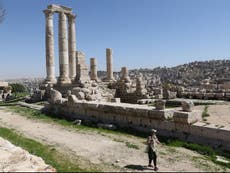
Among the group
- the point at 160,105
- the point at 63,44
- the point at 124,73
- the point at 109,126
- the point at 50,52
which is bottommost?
the point at 109,126

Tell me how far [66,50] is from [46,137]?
17.7 m

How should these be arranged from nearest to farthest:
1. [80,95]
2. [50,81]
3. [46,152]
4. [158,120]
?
[46,152] → [158,120] → [80,95] → [50,81]

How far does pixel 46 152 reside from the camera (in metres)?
9.04

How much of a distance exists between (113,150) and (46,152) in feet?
7.68

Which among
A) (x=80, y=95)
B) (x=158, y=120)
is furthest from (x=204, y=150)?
(x=80, y=95)

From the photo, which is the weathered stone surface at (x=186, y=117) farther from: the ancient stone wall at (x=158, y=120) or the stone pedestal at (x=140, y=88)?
the stone pedestal at (x=140, y=88)

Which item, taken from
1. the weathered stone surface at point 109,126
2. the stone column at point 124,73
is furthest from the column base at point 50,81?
the weathered stone surface at point 109,126

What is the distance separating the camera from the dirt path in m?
7.71

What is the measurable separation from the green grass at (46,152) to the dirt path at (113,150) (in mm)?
470

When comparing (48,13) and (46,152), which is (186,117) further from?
(48,13)

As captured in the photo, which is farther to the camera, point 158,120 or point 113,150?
point 158,120

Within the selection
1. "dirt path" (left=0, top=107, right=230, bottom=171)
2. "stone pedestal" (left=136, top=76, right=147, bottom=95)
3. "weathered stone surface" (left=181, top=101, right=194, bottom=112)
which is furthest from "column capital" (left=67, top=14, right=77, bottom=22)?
"weathered stone surface" (left=181, top=101, right=194, bottom=112)

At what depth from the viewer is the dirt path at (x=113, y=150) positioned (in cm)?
771

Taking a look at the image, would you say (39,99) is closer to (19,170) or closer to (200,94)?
(200,94)
